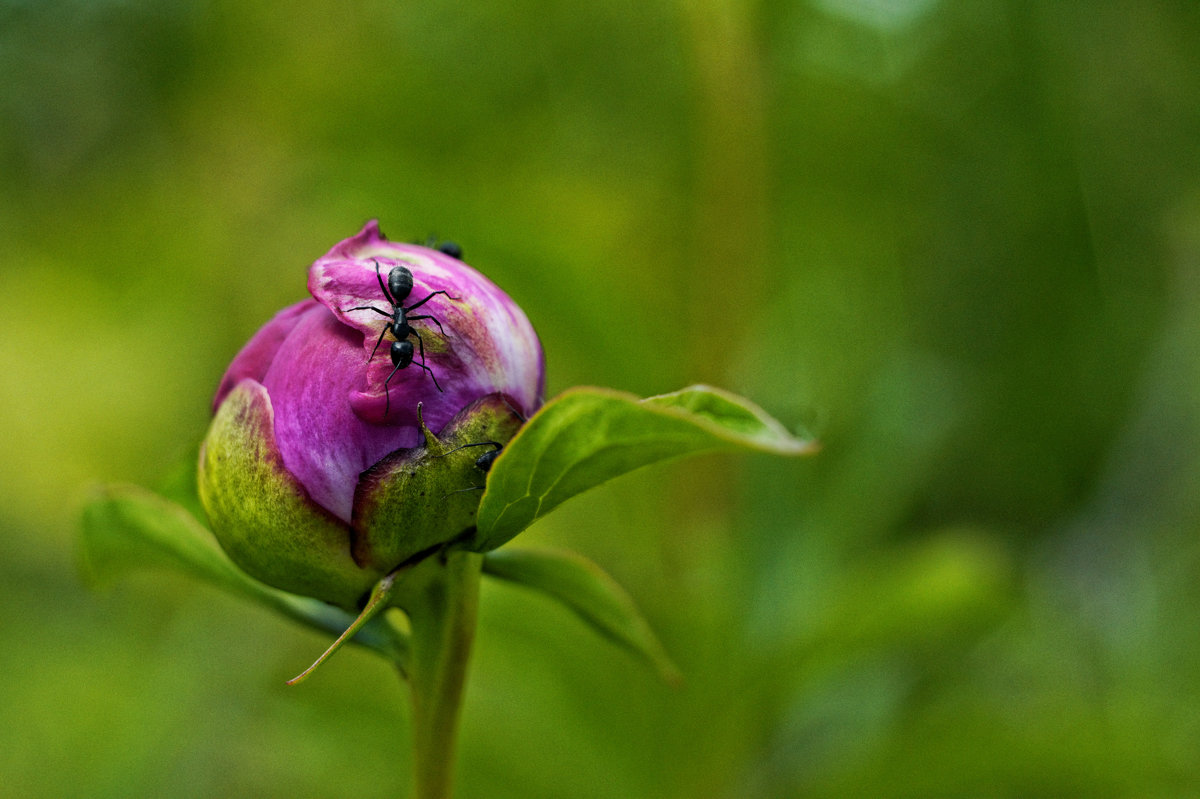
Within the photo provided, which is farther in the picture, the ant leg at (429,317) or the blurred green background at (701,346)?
the blurred green background at (701,346)

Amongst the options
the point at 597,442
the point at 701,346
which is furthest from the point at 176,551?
the point at 701,346

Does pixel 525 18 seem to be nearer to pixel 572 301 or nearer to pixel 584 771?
pixel 572 301

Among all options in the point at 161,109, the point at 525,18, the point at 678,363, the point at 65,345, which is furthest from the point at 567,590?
the point at 65,345

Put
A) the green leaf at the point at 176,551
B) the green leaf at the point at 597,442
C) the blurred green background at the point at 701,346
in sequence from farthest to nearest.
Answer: the blurred green background at the point at 701,346 < the green leaf at the point at 176,551 < the green leaf at the point at 597,442

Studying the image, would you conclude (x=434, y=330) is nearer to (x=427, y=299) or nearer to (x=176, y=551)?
(x=427, y=299)

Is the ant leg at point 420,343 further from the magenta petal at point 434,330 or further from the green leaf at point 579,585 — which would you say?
the green leaf at point 579,585

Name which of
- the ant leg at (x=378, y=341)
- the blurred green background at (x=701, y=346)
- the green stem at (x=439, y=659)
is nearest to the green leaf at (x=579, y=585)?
the green stem at (x=439, y=659)

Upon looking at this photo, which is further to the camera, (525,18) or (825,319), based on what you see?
(525,18)
